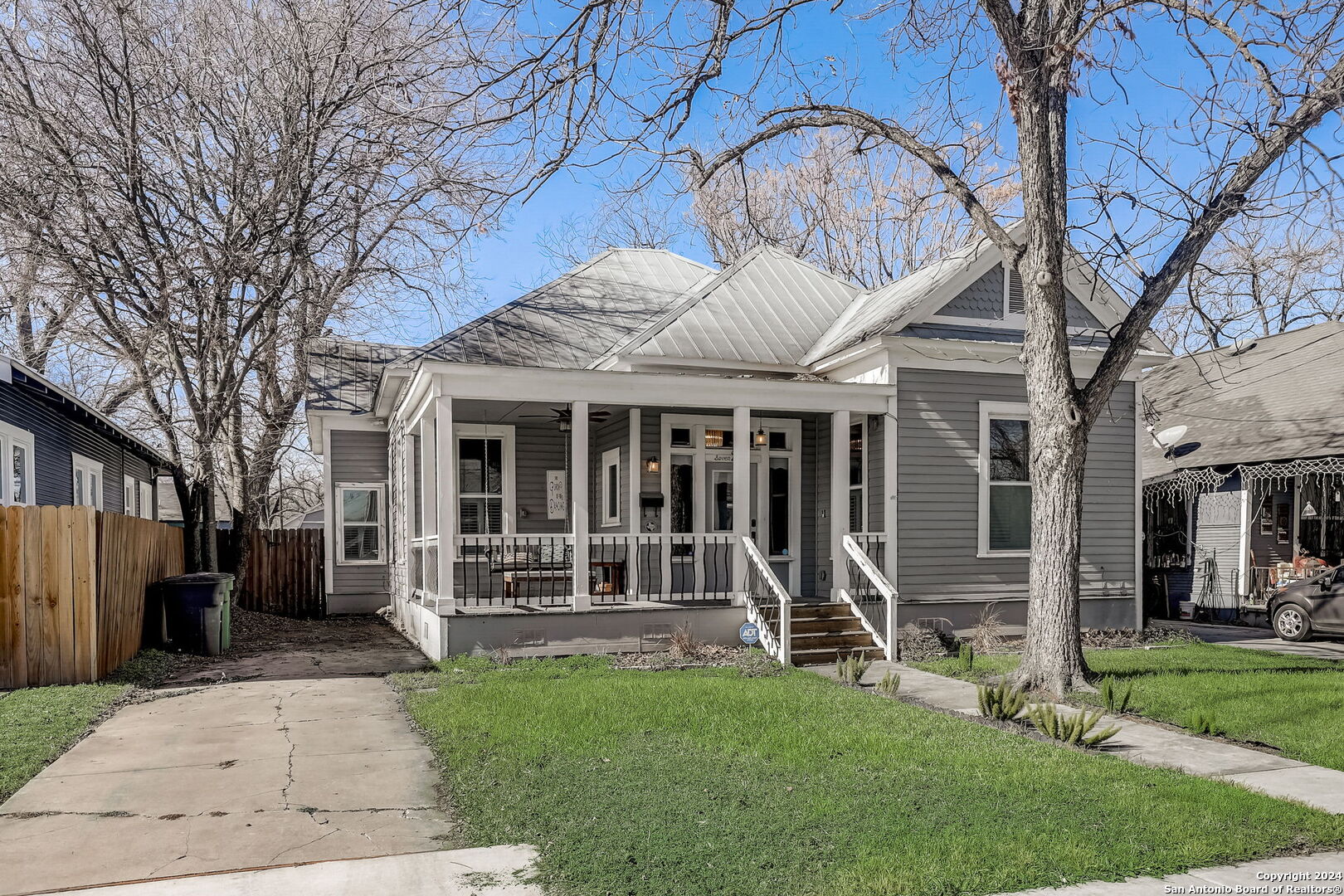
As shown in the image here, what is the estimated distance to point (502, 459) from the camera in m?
15.1

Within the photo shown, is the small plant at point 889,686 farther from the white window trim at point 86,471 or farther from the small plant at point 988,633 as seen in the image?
the white window trim at point 86,471

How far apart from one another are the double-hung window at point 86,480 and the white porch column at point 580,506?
9359 millimetres

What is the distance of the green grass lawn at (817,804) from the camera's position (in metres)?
4.23

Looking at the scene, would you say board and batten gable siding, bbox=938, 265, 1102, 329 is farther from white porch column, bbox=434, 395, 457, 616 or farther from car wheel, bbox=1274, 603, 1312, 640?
white porch column, bbox=434, 395, 457, 616

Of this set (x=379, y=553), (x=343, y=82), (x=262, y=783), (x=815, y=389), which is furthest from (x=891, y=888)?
(x=379, y=553)

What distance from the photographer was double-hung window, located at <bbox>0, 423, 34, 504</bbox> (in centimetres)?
1169

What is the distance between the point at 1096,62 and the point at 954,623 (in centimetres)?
694

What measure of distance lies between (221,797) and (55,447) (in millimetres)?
11186

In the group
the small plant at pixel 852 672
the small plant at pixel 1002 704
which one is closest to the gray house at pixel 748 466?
the small plant at pixel 852 672

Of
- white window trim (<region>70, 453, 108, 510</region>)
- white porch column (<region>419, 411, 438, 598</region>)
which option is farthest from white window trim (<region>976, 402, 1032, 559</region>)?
white window trim (<region>70, 453, 108, 510</region>)

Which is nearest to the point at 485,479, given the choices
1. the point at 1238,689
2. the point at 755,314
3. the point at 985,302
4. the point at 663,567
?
the point at 663,567

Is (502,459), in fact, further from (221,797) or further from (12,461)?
(221,797)

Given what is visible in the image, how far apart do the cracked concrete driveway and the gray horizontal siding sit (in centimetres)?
899

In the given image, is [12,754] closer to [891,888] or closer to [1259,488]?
[891,888]
